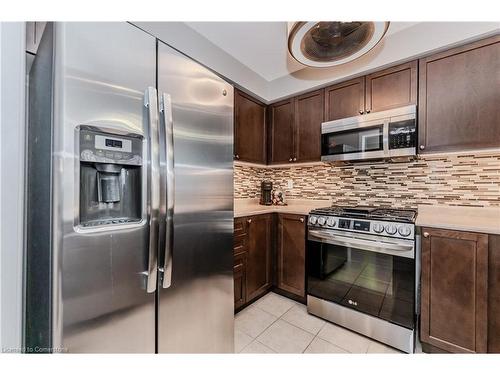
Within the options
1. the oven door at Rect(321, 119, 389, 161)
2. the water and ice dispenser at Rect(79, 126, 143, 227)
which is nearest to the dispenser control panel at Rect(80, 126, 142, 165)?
the water and ice dispenser at Rect(79, 126, 143, 227)

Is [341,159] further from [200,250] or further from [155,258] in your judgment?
[155,258]

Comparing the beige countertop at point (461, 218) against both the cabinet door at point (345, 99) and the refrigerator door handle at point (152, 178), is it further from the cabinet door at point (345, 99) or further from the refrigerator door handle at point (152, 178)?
the refrigerator door handle at point (152, 178)

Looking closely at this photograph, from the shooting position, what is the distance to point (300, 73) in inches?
93.4

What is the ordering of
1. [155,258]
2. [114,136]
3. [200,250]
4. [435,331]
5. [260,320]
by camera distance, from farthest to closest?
[260,320], [435,331], [200,250], [155,258], [114,136]

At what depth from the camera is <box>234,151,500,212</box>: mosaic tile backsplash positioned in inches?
68.2

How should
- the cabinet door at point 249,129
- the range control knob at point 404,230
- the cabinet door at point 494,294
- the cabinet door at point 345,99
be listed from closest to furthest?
the cabinet door at point 494,294
the range control knob at point 404,230
the cabinet door at point 345,99
the cabinet door at point 249,129

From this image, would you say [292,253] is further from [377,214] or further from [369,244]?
[377,214]

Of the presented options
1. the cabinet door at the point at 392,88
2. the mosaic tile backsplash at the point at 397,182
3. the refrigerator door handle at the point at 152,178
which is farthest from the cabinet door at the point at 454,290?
the refrigerator door handle at the point at 152,178

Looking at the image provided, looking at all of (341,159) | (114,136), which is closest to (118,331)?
(114,136)

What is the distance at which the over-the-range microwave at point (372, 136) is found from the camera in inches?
68.4

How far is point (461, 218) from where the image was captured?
5.16ft

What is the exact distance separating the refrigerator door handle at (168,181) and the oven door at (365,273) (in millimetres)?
1308

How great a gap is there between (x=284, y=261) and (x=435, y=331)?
1.17 m

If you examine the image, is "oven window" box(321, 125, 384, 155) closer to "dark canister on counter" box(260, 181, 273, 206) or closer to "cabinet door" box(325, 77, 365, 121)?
"cabinet door" box(325, 77, 365, 121)
